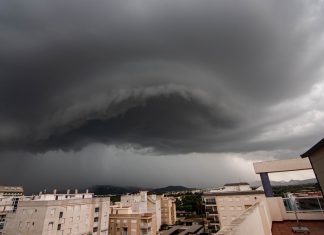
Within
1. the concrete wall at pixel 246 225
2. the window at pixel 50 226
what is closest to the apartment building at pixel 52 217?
the window at pixel 50 226

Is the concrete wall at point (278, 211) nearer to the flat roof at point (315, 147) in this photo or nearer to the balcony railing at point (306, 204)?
the balcony railing at point (306, 204)

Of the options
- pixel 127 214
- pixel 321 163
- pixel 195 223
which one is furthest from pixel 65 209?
pixel 195 223

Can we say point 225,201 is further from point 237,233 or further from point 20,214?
point 237,233

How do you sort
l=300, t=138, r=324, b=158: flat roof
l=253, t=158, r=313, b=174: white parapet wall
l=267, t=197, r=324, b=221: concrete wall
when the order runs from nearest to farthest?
l=300, t=138, r=324, b=158: flat roof → l=267, t=197, r=324, b=221: concrete wall → l=253, t=158, r=313, b=174: white parapet wall

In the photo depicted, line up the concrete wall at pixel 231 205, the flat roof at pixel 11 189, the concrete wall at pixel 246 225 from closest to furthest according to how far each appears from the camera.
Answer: the concrete wall at pixel 246 225 → the concrete wall at pixel 231 205 → the flat roof at pixel 11 189

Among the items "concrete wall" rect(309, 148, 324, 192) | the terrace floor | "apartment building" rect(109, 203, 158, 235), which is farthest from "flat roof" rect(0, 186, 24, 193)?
"concrete wall" rect(309, 148, 324, 192)

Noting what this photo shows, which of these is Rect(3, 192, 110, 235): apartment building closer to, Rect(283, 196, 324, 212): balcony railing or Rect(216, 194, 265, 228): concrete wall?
Rect(216, 194, 265, 228): concrete wall
